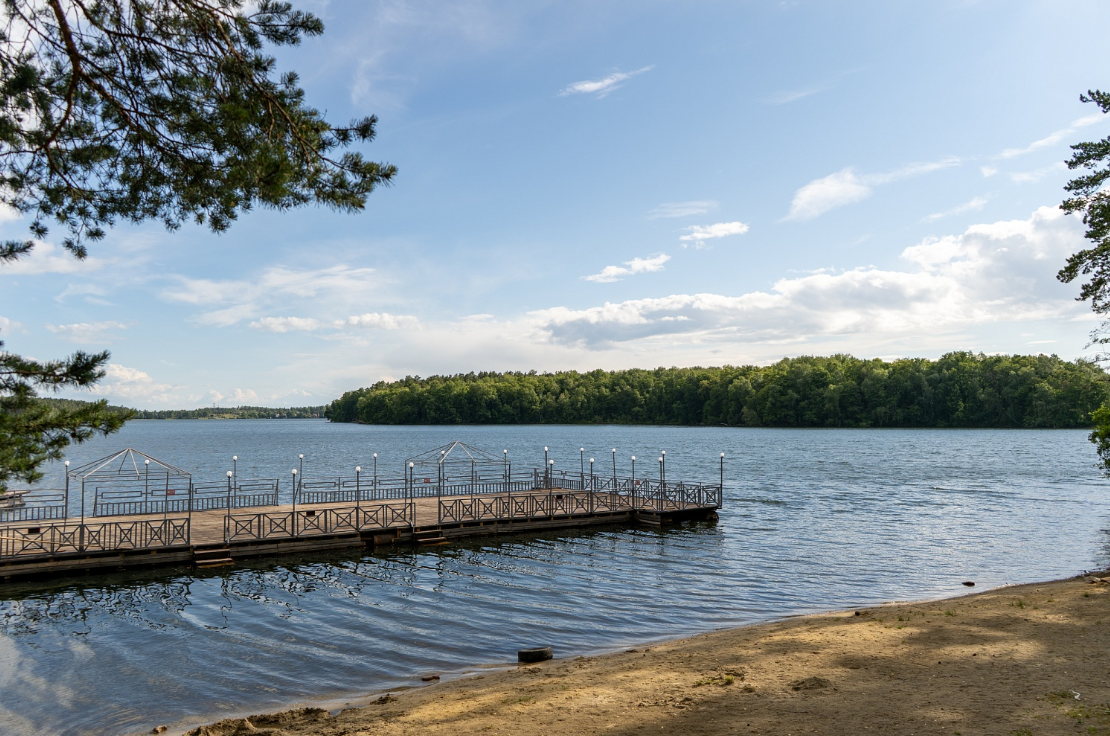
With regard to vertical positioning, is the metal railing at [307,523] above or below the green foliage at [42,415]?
below

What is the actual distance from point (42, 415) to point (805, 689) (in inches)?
414

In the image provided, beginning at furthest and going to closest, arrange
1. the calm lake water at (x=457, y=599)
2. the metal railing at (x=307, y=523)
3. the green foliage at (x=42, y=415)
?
the metal railing at (x=307, y=523)
the calm lake water at (x=457, y=599)
the green foliage at (x=42, y=415)

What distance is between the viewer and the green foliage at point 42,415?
7.19 m

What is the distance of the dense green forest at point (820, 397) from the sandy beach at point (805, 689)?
89.9 m

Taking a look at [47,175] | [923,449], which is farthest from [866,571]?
[923,449]

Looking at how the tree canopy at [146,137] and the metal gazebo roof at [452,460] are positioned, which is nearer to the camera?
the tree canopy at [146,137]

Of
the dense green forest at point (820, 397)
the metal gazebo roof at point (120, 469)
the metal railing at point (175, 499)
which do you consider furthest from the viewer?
the dense green forest at point (820, 397)

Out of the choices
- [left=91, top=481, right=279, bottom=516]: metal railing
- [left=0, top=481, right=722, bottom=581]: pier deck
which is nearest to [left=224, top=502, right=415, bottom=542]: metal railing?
[left=0, top=481, right=722, bottom=581]: pier deck

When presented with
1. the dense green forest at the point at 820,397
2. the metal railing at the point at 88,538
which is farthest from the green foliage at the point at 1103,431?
the dense green forest at the point at 820,397

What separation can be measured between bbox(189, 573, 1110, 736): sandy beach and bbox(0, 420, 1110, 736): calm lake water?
2.55 m

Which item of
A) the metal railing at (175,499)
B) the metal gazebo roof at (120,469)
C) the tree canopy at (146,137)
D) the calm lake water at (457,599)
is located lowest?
the calm lake water at (457,599)

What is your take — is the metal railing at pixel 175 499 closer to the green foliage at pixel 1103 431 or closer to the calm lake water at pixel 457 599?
the calm lake water at pixel 457 599

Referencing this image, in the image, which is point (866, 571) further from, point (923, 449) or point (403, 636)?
point (923, 449)

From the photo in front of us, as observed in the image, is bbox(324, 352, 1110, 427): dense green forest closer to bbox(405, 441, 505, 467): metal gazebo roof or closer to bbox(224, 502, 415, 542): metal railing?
bbox(405, 441, 505, 467): metal gazebo roof
